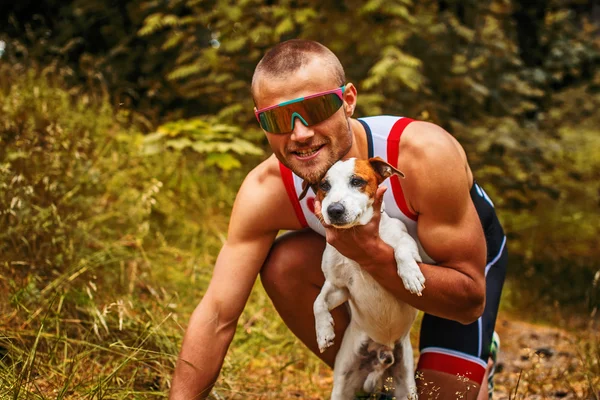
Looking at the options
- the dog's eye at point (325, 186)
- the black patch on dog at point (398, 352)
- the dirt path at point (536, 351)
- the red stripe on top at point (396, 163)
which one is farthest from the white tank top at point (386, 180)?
the dirt path at point (536, 351)

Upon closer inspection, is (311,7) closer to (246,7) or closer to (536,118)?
(246,7)

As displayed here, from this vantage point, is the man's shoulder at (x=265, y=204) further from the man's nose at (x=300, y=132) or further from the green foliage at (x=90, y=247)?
the green foliage at (x=90, y=247)

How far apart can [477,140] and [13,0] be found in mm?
5020

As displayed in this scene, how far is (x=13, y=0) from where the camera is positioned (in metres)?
7.04

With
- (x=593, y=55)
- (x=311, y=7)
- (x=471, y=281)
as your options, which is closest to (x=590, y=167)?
(x=593, y=55)

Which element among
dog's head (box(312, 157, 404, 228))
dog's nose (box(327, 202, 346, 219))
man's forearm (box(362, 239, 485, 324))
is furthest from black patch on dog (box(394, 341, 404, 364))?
dog's nose (box(327, 202, 346, 219))

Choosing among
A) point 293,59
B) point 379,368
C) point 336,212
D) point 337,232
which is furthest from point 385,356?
point 293,59

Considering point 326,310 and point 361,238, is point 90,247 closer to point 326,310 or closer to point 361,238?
point 326,310

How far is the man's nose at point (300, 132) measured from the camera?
7.54 feet

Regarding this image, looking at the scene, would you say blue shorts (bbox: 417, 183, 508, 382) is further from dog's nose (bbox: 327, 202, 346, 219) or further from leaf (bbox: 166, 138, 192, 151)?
leaf (bbox: 166, 138, 192, 151)

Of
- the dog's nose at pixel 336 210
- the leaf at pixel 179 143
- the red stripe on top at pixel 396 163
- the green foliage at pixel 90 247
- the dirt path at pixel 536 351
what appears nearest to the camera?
the dog's nose at pixel 336 210

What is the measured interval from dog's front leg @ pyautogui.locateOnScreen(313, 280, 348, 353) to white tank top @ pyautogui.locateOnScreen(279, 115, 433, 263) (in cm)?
29

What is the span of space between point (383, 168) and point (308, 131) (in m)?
0.29

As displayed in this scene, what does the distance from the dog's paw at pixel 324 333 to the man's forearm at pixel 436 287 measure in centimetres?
23
